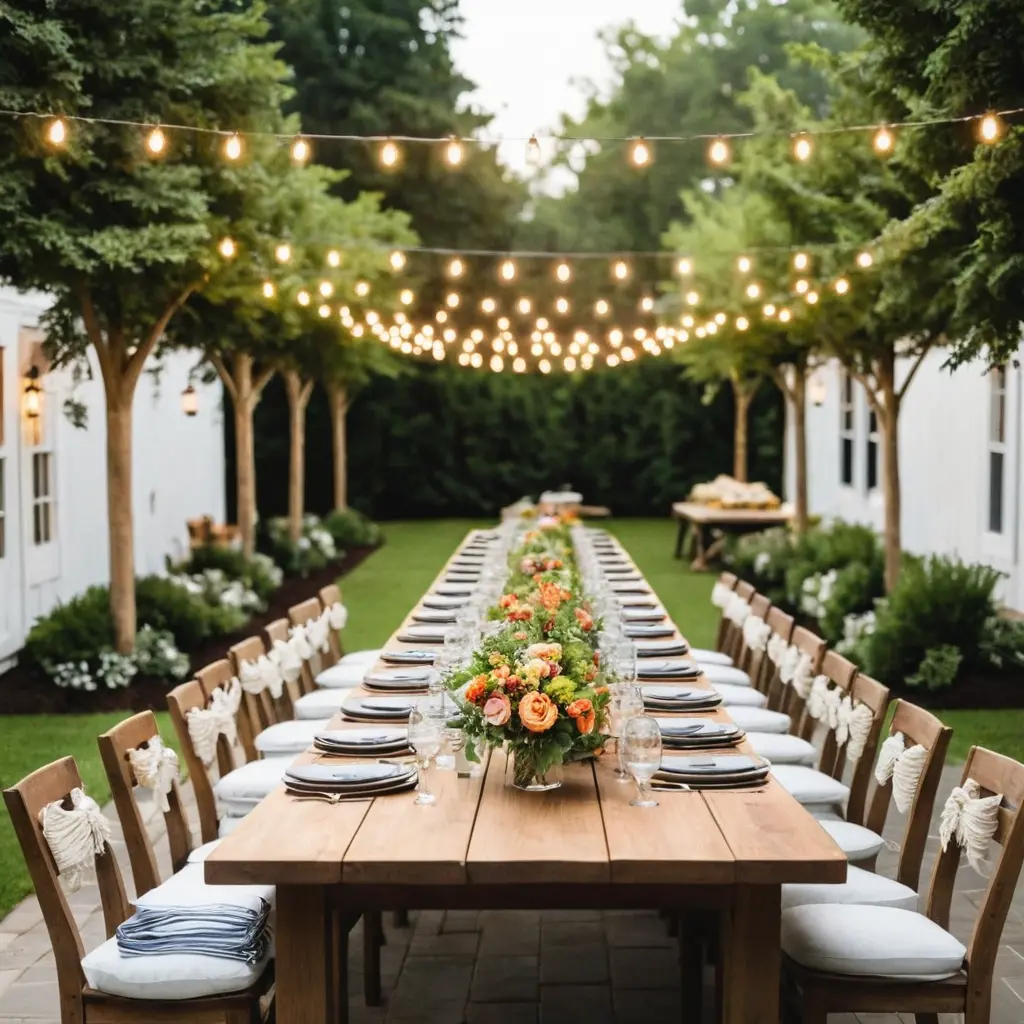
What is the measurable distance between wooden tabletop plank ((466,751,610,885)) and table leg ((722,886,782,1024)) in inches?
15.5

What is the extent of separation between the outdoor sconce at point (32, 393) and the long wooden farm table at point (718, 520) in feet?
29.6

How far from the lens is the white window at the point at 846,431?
64.3 feet

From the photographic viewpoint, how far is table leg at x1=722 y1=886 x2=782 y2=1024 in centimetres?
348

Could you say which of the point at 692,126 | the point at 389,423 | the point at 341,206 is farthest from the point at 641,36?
the point at 341,206

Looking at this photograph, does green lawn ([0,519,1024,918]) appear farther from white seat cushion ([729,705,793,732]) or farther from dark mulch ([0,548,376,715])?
white seat cushion ([729,705,793,732])

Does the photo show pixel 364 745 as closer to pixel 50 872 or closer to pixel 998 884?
pixel 50 872

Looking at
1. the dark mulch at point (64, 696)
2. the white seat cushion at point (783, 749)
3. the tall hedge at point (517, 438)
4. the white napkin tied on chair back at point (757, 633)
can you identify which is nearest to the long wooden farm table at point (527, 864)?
the white seat cushion at point (783, 749)

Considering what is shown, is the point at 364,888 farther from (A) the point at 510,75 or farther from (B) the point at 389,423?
(A) the point at 510,75

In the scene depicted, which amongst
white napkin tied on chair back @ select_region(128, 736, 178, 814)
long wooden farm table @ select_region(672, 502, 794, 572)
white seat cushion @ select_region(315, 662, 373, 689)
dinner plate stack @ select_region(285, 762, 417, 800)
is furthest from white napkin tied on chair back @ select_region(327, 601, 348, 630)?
long wooden farm table @ select_region(672, 502, 794, 572)

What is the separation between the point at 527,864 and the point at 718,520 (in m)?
14.9

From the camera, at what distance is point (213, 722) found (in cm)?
500

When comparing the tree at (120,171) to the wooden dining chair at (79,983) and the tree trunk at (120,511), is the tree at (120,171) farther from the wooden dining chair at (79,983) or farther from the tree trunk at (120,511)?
the wooden dining chair at (79,983)

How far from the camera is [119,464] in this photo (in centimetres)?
1024

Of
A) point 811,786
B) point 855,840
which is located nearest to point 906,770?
point 855,840
